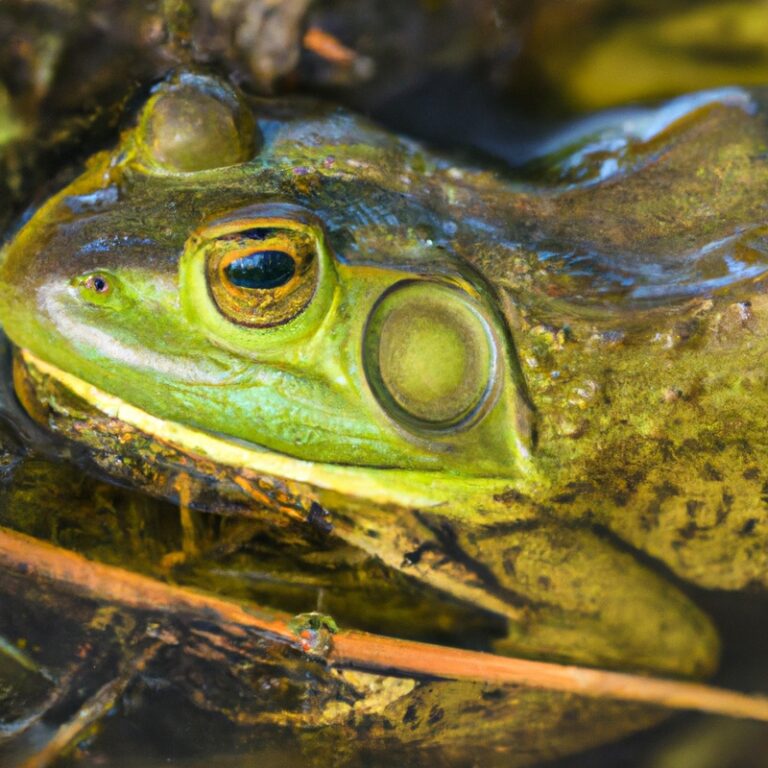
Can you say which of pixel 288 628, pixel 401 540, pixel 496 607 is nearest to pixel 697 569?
pixel 496 607

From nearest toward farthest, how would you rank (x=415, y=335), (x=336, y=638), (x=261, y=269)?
(x=261, y=269), (x=415, y=335), (x=336, y=638)

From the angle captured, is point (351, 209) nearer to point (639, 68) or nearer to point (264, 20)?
point (264, 20)

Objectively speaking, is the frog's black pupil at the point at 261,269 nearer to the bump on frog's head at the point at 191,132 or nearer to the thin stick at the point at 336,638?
the bump on frog's head at the point at 191,132

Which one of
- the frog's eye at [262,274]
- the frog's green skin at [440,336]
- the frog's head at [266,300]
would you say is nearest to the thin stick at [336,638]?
the frog's green skin at [440,336]

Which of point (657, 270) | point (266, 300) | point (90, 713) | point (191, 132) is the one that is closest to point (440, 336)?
point (266, 300)

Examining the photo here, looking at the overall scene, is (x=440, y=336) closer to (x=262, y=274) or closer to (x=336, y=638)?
(x=262, y=274)

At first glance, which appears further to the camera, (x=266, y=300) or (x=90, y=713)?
(x=90, y=713)
